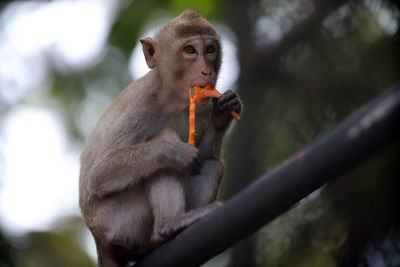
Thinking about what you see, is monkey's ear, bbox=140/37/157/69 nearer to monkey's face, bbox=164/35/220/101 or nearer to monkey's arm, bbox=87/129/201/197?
monkey's face, bbox=164/35/220/101

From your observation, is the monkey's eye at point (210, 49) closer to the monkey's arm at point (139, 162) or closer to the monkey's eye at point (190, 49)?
the monkey's eye at point (190, 49)

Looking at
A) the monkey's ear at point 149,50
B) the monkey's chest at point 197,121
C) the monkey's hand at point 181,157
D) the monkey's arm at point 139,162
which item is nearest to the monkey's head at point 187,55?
the monkey's ear at point 149,50

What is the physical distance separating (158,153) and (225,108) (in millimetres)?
837

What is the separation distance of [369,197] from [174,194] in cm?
200

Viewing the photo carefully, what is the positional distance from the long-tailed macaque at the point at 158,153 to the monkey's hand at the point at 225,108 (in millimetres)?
10

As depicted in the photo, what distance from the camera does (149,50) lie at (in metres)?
6.07

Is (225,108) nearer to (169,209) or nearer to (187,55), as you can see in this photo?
A: (187,55)

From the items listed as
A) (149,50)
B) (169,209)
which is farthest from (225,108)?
(149,50)

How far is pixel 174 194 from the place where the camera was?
4.73m

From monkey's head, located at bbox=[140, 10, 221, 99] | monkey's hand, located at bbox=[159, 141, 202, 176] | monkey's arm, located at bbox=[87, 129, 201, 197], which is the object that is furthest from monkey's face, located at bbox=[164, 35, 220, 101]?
monkey's hand, located at bbox=[159, 141, 202, 176]

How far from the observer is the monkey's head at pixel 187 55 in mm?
5438

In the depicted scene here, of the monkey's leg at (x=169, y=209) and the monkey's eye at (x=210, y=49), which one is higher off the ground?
the monkey's eye at (x=210, y=49)

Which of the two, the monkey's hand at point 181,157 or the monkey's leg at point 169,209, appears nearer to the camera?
the monkey's leg at point 169,209

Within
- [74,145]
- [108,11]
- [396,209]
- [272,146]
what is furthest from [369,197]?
[74,145]
